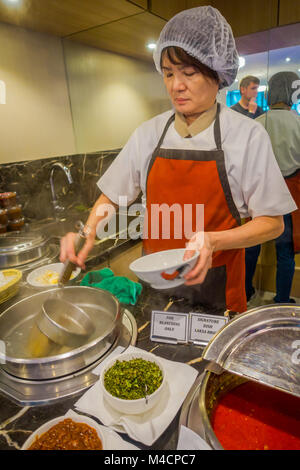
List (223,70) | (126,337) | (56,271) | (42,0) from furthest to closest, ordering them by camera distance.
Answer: (56,271), (42,0), (223,70), (126,337)

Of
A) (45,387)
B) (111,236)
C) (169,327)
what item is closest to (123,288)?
(169,327)

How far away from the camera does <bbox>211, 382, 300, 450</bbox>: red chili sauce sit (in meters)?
0.73

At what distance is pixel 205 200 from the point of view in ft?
4.34

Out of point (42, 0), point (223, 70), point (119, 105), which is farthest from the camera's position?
point (119, 105)

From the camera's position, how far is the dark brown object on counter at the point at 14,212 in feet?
7.05

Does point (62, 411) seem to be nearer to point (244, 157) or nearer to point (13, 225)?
point (244, 157)

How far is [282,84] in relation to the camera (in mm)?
1849

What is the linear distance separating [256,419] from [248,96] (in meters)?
1.45

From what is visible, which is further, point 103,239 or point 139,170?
point 103,239

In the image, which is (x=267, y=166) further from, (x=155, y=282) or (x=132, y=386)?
(x=132, y=386)

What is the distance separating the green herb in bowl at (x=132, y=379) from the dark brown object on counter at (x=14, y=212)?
167cm

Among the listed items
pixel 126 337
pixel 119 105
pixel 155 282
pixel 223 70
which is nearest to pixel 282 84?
pixel 223 70

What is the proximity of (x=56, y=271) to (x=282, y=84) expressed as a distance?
1.85 metres

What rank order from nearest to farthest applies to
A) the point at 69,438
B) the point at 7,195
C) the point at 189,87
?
the point at 69,438
the point at 189,87
the point at 7,195
